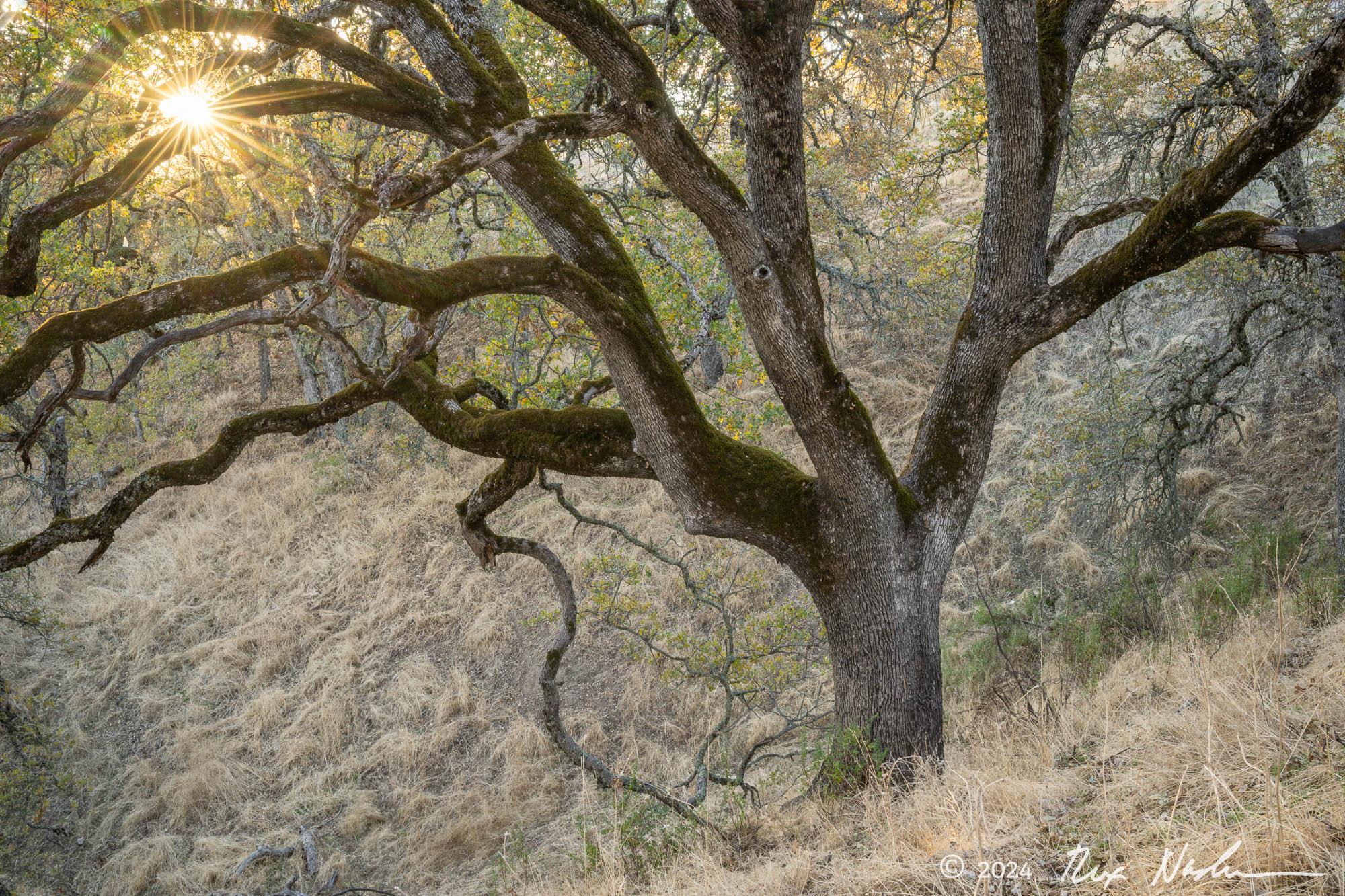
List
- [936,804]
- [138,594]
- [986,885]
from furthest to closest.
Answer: [138,594], [936,804], [986,885]

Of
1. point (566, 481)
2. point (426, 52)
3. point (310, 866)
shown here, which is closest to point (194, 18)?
point (426, 52)

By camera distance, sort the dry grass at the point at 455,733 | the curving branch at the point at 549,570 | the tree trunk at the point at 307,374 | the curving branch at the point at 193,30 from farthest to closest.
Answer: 1. the tree trunk at the point at 307,374
2. the curving branch at the point at 549,570
3. the curving branch at the point at 193,30
4. the dry grass at the point at 455,733

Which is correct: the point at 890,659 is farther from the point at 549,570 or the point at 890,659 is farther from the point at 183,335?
the point at 183,335

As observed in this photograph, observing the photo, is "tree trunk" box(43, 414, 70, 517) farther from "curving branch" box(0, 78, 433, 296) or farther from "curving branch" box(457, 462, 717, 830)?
"curving branch" box(457, 462, 717, 830)

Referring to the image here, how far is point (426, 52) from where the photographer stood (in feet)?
15.3

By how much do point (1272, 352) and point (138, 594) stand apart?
60.5ft

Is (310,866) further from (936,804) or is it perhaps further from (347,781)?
(936,804)

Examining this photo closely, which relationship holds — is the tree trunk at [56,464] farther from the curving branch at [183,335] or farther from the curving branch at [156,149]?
the curving branch at [156,149]

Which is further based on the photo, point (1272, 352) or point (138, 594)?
point (138, 594)
